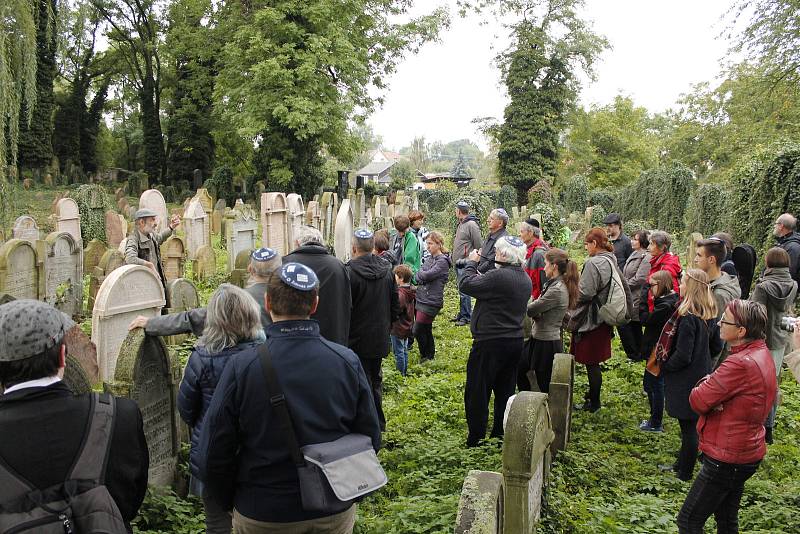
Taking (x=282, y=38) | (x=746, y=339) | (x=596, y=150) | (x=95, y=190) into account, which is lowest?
(x=746, y=339)

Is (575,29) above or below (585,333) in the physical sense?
above

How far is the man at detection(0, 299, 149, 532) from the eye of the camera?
1.93 meters

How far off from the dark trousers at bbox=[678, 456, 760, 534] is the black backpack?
130 inches

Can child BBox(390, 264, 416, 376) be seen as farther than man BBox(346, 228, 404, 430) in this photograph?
Yes

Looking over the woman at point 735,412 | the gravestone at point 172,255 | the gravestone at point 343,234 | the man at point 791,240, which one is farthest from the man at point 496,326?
the gravestone at point 343,234

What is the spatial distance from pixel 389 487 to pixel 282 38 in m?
26.4

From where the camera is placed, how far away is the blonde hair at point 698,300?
195 inches

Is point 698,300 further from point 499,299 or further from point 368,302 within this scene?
point 368,302

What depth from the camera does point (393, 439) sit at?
19.5 feet

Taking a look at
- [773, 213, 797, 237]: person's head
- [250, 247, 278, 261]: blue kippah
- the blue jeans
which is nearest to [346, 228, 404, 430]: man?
[250, 247, 278, 261]: blue kippah

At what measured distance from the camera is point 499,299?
17.5 ft

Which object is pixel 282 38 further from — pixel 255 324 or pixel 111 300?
pixel 255 324

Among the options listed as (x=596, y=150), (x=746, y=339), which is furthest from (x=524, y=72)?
(x=746, y=339)

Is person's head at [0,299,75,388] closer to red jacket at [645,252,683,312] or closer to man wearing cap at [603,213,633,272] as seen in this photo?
red jacket at [645,252,683,312]
